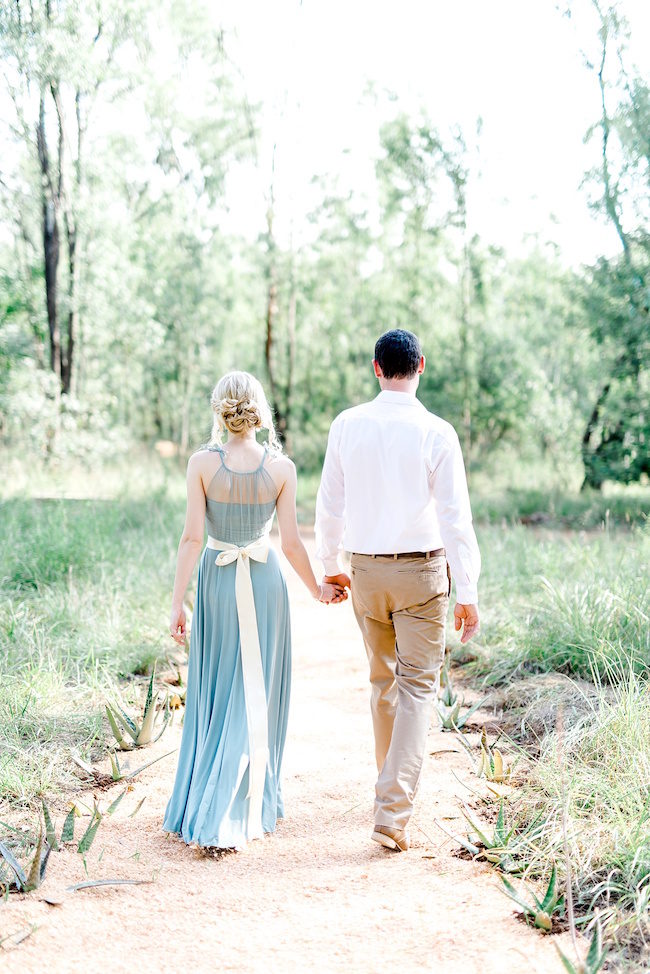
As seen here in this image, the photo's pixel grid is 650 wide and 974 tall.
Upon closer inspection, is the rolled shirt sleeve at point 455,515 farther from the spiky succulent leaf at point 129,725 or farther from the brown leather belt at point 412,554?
the spiky succulent leaf at point 129,725

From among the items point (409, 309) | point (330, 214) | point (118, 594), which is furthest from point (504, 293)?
point (118, 594)

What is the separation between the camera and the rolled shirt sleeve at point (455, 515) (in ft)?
11.7

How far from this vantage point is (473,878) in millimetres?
3369

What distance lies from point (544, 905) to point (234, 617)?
1.70 metres

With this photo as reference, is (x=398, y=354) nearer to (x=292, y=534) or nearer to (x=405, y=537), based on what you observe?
(x=405, y=537)

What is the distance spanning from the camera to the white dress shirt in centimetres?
359

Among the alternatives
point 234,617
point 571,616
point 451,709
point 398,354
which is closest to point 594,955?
point 234,617

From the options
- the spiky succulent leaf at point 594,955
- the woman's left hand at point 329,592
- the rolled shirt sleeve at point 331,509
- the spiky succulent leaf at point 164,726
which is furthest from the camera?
the spiky succulent leaf at point 164,726

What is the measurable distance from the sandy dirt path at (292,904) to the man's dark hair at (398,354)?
203cm

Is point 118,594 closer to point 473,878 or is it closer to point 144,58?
point 473,878

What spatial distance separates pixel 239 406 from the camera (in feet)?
12.0

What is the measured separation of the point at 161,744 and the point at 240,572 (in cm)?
167

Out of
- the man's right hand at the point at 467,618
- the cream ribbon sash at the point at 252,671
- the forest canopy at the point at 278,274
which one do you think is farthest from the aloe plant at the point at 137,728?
the forest canopy at the point at 278,274

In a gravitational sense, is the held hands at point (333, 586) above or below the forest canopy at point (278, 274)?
below
